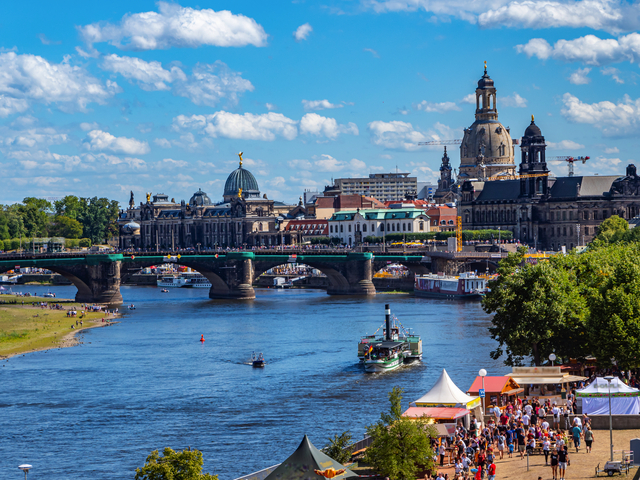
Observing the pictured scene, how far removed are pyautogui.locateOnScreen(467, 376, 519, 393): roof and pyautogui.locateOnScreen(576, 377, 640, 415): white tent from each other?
429 cm

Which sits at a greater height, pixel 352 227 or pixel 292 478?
pixel 352 227

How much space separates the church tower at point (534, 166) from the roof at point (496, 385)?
463 ft

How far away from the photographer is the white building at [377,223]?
618ft

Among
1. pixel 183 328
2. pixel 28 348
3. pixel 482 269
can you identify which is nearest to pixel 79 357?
pixel 28 348

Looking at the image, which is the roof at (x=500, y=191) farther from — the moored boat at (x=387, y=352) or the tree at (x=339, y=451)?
the tree at (x=339, y=451)

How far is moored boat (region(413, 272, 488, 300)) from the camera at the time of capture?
121 metres

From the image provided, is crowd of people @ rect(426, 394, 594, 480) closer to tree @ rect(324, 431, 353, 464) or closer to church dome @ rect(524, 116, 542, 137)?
tree @ rect(324, 431, 353, 464)

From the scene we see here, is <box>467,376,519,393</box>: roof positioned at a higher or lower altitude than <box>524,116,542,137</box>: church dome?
lower

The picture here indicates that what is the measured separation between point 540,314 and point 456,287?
246 ft

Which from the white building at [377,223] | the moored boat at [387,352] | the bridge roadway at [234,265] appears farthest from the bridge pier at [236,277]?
the white building at [377,223]

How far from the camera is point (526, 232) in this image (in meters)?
180

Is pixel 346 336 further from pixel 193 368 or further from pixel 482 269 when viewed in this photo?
pixel 482 269

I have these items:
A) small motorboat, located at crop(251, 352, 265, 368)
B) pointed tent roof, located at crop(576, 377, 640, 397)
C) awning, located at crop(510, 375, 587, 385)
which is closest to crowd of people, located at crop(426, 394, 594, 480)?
pointed tent roof, located at crop(576, 377, 640, 397)

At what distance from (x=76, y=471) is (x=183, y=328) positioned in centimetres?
4961
